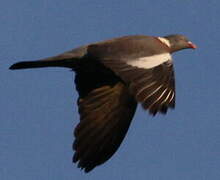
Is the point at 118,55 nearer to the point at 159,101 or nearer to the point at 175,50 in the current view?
the point at 159,101

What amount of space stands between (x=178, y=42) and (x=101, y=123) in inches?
78.6

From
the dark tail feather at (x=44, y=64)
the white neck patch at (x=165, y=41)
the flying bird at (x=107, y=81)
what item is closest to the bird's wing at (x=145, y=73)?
the flying bird at (x=107, y=81)

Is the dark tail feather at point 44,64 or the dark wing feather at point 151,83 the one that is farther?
the dark tail feather at point 44,64

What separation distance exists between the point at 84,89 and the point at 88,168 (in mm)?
927

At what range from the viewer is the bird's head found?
1225 centimetres

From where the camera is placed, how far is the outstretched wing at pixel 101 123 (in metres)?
10.8

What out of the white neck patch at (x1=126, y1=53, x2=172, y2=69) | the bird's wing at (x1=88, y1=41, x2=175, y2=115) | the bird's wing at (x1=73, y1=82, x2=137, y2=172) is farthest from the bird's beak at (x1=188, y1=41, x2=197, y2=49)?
the white neck patch at (x1=126, y1=53, x2=172, y2=69)

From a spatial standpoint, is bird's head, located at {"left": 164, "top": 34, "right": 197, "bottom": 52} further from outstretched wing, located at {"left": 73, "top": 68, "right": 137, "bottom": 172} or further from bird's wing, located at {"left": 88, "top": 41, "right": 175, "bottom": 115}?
bird's wing, located at {"left": 88, "top": 41, "right": 175, "bottom": 115}

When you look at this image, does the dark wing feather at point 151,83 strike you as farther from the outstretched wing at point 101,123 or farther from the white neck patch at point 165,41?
the white neck patch at point 165,41

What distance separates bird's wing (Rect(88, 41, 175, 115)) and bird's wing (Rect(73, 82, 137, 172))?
0.75 m

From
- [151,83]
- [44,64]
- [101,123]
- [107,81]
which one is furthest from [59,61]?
[151,83]

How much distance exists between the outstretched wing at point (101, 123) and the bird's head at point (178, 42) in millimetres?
1357

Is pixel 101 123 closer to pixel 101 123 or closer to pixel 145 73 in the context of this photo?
pixel 101 123

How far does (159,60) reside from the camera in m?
10.1
